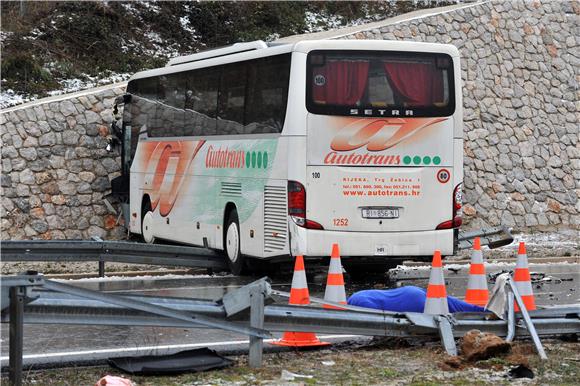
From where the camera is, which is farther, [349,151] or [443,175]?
[443,175]

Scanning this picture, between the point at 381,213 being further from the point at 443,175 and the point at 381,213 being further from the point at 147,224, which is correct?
the point at 147,224

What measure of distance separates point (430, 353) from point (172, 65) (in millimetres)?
12183

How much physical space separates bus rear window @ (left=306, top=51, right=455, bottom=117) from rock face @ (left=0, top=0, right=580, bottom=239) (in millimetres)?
8486

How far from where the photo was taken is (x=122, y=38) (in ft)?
94.3

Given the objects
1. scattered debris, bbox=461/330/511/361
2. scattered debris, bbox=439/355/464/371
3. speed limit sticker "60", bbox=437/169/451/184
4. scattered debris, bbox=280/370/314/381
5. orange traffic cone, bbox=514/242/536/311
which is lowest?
scattered debris, bbox=280/370/314/381

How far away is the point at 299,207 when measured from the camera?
1544 centimetres

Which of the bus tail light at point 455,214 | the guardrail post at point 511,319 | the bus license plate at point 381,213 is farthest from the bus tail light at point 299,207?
the guardrail post at point 511,319

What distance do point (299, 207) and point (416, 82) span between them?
2.35 m

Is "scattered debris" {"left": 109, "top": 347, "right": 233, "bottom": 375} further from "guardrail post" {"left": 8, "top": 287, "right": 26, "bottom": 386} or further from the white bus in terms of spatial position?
the white bus

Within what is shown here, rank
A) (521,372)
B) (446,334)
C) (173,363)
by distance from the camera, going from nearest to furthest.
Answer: (521,372) < (173,363) < (446,334)

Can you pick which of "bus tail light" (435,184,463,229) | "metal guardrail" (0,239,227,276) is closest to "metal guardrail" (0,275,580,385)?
"bus tail light" (435,184,463,229)

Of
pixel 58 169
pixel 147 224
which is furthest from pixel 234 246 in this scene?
pixel 58 169

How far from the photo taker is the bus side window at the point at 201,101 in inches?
711

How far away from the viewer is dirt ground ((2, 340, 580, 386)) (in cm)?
855
